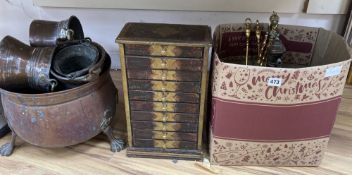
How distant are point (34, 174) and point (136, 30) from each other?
2.20ft

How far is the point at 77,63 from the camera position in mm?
1283

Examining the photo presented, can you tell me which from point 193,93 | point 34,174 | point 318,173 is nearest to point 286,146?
point 318,173

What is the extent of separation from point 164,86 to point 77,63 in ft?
1.50

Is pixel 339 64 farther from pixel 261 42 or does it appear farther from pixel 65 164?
pixel 65 164

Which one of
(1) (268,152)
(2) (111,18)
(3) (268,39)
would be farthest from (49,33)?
(1) (268,152)

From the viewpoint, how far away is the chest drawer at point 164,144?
1.19m

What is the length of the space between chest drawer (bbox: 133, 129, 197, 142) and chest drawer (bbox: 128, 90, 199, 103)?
0.16m

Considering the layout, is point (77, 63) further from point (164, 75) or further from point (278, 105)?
point (278, 105)

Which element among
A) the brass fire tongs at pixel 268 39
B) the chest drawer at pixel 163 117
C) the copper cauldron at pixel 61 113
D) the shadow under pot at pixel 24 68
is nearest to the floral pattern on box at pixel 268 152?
the chest drawer at pixel 163 117

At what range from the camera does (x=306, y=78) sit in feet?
3.06

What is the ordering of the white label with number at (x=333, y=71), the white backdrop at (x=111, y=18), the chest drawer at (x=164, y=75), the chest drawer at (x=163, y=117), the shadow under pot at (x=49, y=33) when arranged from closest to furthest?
the white label with number at (x=333, y=71)
the chest drawer at (x=164, y=75)
the chest drawer at (x=163, y=117)
the shadow under pot at (x=49, y=33)
the white backdrop at (x=111, y=18)

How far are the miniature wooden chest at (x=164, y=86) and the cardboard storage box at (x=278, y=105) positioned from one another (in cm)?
7

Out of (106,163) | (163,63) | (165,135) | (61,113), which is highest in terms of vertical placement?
(163,63)

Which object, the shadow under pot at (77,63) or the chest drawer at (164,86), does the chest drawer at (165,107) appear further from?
the shadow under pot at (77,63)
